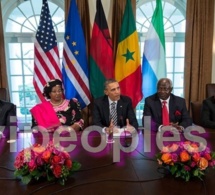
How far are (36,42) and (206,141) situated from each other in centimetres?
229

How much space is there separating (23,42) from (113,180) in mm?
2829

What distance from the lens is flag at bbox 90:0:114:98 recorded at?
122 inches

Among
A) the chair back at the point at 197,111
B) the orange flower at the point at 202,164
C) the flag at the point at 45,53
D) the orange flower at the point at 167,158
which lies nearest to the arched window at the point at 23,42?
the flag at the point at 45,53

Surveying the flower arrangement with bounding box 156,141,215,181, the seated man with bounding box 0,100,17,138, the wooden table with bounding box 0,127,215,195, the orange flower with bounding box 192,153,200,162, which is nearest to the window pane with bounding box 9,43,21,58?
the seated man with bounding box 0,100,17,138

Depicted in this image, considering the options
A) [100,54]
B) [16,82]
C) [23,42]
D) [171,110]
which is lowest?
[171,110]

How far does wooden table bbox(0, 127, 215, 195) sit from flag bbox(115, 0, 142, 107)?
167 cm

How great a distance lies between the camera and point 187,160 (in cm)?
123

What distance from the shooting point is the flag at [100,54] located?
3.11m

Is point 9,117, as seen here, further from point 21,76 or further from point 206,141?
point 206,141

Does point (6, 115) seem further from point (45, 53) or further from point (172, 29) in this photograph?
point (172, 29)

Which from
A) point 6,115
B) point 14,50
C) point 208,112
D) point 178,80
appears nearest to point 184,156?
point 208,112

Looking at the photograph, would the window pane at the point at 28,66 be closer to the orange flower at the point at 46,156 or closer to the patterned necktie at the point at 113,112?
the patterned necktie at the point at 113,112

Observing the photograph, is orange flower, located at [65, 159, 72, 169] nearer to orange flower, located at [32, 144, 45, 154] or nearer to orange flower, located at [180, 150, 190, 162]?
orange flower, located at [32, 144, 45, 154]

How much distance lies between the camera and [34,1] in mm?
3432
